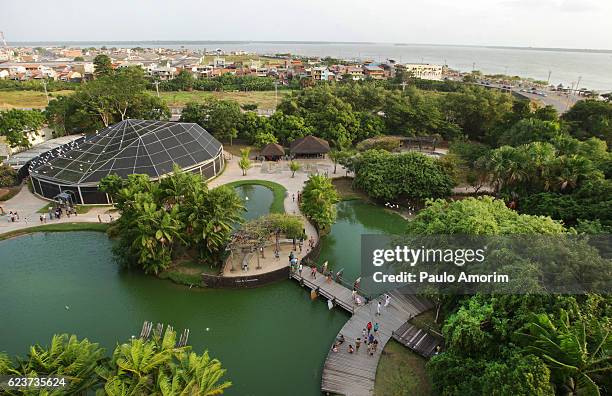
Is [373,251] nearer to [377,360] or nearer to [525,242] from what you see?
[377,360]

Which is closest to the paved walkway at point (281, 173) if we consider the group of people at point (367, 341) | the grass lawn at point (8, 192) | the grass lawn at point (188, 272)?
the grass lawn at point (188, 272)

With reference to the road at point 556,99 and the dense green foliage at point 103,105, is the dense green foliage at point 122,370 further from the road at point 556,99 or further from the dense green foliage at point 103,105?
the road at point 556,99

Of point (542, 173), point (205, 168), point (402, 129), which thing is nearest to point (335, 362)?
point (542, 173)

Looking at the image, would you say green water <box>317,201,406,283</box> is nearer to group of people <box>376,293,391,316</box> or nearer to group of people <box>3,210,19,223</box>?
group of people <box>376,293,391,316</box>

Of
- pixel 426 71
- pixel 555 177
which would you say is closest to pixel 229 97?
pixel 555 177

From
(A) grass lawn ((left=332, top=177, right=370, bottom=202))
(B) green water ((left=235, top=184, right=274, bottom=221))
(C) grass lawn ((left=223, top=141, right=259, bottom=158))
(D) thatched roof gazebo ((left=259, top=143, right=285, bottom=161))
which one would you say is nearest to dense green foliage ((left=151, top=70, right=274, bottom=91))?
(C) grass lawn ((left=223, top=141, right=259, bottom=158))

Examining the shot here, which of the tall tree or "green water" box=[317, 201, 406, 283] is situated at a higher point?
the tall tree
